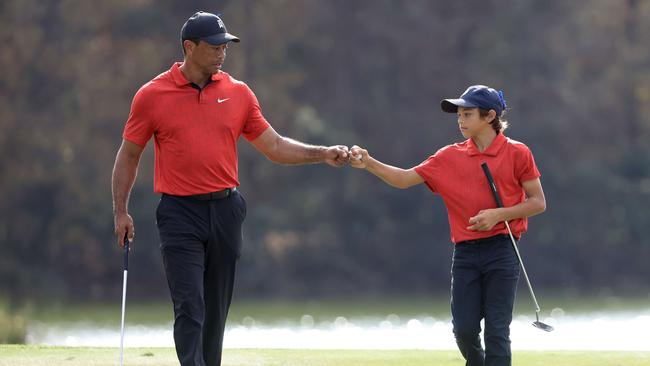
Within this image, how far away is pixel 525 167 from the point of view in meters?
7.80

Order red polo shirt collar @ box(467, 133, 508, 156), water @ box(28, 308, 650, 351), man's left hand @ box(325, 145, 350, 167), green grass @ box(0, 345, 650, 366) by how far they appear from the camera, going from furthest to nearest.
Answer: water @ box(28, 308, 650, 351)
green grass @ box(0, 345, 650, 366)
man's left hand @ box(325, 145, 350, 167)
red polo shirt collar @ box(467, 133, 508, 156)

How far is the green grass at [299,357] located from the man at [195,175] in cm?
172

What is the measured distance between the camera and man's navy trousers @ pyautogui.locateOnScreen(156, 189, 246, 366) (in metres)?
7.27

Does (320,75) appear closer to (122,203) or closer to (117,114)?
(117,114)

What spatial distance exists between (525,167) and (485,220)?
449 mm

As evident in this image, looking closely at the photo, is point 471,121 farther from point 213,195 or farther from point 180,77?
point 180,77

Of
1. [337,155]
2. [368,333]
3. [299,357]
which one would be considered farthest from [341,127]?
[337,155]

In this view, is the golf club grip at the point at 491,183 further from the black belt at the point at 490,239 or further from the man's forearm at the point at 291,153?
the man's forearm at the point at 291,153

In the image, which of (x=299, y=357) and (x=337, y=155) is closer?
(x=337, y=155)

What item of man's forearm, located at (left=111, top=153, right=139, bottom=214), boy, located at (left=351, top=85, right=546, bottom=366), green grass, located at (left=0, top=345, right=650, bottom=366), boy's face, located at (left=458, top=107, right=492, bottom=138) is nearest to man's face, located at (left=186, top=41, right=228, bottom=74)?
man's forearm, located at (left=111, top=153, right=139, bottom=214)

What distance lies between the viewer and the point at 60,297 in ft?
109

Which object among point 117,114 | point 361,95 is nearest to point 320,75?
point 361,95

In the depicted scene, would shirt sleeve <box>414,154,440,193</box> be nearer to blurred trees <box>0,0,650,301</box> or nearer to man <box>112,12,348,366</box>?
man <box>112,12,348,366</box>

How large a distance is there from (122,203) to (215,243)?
1.74 feet
